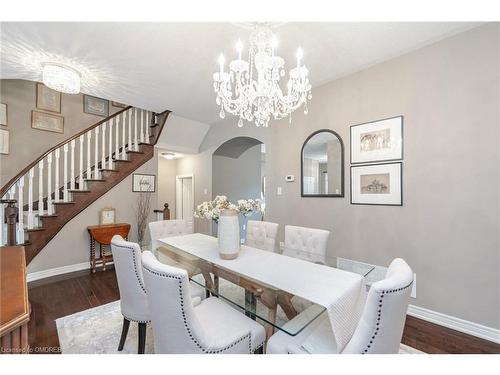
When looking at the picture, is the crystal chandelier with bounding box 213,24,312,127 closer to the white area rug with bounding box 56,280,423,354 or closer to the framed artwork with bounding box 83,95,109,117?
the white area rug with bounding box 56,280,423,354

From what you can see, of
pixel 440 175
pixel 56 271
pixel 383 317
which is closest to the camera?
pixel 383 317

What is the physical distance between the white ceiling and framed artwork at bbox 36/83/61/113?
129 cm

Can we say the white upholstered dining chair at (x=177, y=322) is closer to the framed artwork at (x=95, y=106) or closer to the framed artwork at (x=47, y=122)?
the framed artwork at (x=47, y=122)

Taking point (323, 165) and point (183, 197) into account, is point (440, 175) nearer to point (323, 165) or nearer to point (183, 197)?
point (323, 165)

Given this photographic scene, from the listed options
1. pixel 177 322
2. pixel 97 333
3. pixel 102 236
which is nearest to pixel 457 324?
pixel 177 322

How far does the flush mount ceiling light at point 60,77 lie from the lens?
2.48m

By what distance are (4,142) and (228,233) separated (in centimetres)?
451

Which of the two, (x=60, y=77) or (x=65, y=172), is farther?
(x=65, y=172)

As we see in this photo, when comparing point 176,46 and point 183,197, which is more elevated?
point 176,46

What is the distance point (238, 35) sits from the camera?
2.12 m

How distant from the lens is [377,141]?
2520 millimetres

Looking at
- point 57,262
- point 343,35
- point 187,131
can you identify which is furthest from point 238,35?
point 57,262
